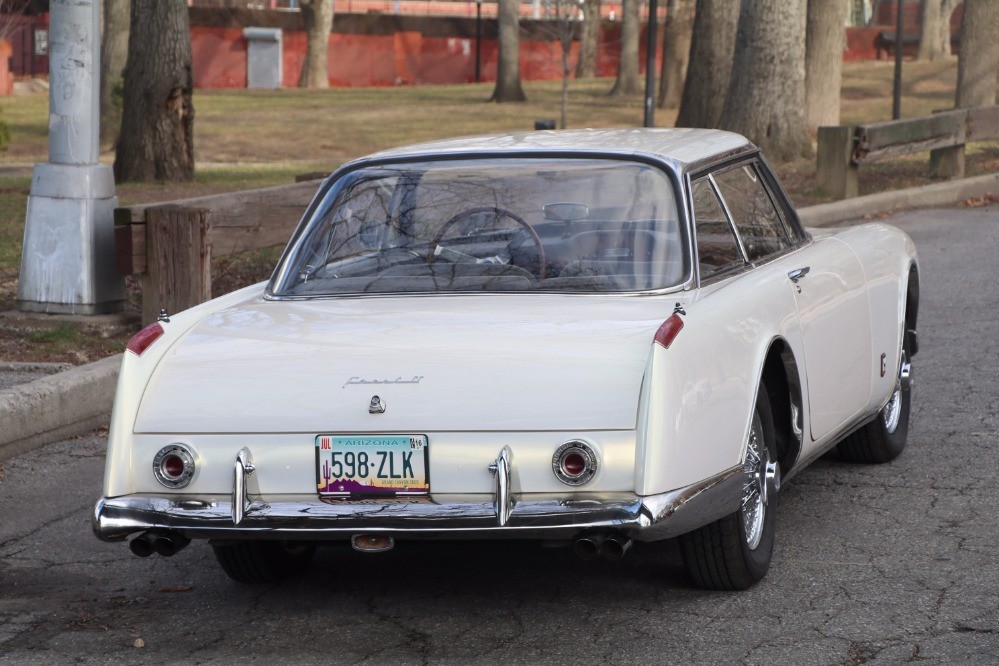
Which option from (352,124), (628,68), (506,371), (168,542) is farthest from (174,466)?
(628,68)

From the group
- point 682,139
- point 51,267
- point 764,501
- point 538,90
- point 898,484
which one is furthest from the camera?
point 538,90

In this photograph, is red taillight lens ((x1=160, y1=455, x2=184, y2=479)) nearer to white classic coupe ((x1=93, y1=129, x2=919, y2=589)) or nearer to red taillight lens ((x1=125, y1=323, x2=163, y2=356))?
white classic coupe ((x1=93, y1=129, x2=919, y2=589))

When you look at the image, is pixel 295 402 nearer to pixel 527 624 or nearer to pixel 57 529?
pixel 527 624

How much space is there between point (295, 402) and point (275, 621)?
2.56 ft

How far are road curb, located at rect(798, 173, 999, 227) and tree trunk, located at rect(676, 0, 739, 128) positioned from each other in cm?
507

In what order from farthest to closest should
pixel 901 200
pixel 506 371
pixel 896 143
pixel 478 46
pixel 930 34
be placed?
pixel 478 46 < pixel 930 34 < pixel 896 143 < pixel 901 200 < pixel 506 371

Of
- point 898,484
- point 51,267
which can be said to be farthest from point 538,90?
point 898,484

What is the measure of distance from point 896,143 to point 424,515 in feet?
44.5

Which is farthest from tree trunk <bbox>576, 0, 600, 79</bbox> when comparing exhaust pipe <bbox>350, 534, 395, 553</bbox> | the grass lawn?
exhaust pipe <bbox>350, 534, 395, 553</bbox>

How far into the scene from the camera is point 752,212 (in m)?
5.73

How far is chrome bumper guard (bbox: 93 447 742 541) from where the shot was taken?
409 centimetres

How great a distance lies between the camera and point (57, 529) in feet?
18.9

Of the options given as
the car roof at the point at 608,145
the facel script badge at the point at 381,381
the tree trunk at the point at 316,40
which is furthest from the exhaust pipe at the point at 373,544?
the tree trunk at the point at 316,40

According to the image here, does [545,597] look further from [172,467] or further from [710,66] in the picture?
[710,66]
